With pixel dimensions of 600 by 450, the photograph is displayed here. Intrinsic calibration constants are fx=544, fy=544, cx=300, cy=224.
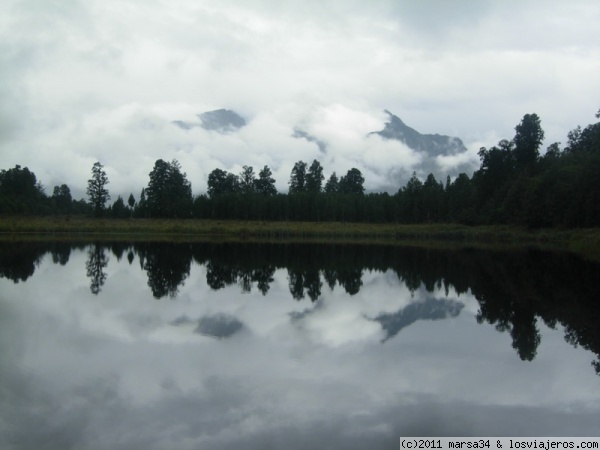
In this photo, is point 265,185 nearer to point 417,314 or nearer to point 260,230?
point 260,230

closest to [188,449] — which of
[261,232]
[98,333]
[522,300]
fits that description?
[98,333]

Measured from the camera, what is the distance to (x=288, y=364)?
34.6ft

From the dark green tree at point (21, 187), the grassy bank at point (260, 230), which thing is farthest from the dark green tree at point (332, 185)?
the dark green tree at point (21, 187)

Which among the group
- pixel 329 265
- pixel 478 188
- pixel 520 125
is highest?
pixel 520 125

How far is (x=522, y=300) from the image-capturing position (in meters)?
18.8

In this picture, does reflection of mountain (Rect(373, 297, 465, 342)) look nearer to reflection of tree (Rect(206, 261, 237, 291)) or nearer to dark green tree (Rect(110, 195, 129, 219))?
reflection of tree (Rect(206, 261, 237, 291))

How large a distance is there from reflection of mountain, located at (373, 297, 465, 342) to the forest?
4236 centimetres

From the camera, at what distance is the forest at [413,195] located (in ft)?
207

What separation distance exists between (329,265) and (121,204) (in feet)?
265

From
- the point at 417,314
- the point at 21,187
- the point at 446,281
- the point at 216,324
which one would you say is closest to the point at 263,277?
the point at 446,281

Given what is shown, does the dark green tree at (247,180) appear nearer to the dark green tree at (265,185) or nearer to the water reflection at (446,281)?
the dark green tree at (265,185)

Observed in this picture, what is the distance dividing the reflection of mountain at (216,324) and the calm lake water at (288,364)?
8 centimetres

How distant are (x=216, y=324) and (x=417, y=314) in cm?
624

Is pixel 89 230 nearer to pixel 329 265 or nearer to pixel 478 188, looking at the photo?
pixel 329 265
